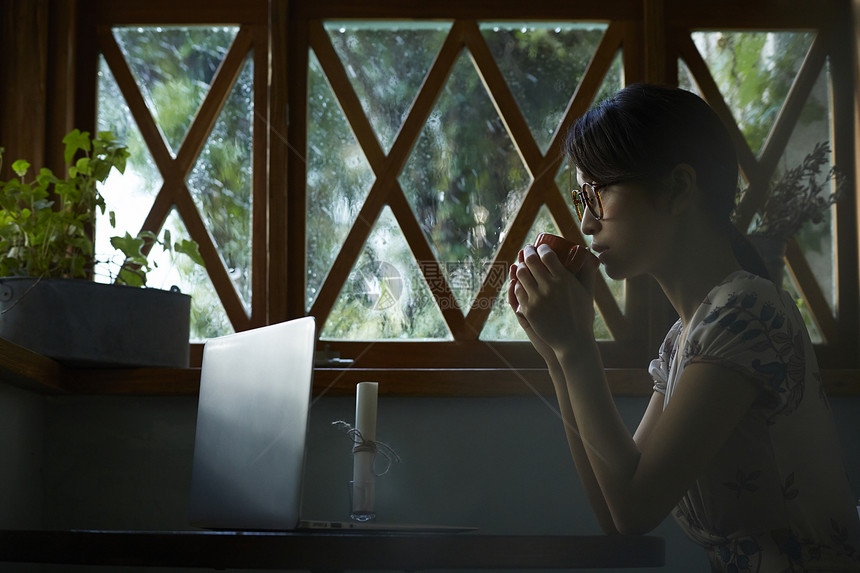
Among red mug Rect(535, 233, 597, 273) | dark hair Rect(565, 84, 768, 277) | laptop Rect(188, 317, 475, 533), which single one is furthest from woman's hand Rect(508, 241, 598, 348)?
laptop Rect(188, 317, 475, 533)

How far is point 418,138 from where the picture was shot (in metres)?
2.07

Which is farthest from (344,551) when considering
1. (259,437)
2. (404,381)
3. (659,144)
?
(404,381)

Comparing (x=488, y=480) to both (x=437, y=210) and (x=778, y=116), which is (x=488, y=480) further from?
(x=778, y=116)

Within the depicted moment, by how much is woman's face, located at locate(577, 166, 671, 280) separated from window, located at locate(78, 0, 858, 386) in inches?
35.6

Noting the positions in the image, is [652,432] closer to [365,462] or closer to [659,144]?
[659,144]

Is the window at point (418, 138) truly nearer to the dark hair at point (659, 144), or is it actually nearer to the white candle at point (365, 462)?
the white candle at point (365, 462)

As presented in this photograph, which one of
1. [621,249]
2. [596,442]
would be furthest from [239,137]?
[596,442]

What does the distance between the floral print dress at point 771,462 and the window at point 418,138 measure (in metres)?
0.98

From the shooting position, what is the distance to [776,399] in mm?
989

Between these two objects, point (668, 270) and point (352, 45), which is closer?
point (668, 270)

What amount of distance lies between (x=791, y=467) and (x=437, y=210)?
1209 mm

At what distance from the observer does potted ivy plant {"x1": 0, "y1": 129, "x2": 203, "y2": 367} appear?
164cm

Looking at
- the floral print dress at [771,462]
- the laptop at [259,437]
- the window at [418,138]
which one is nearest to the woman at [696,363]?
the floral print dress at [771,462]

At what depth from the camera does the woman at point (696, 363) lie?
3.08ft
